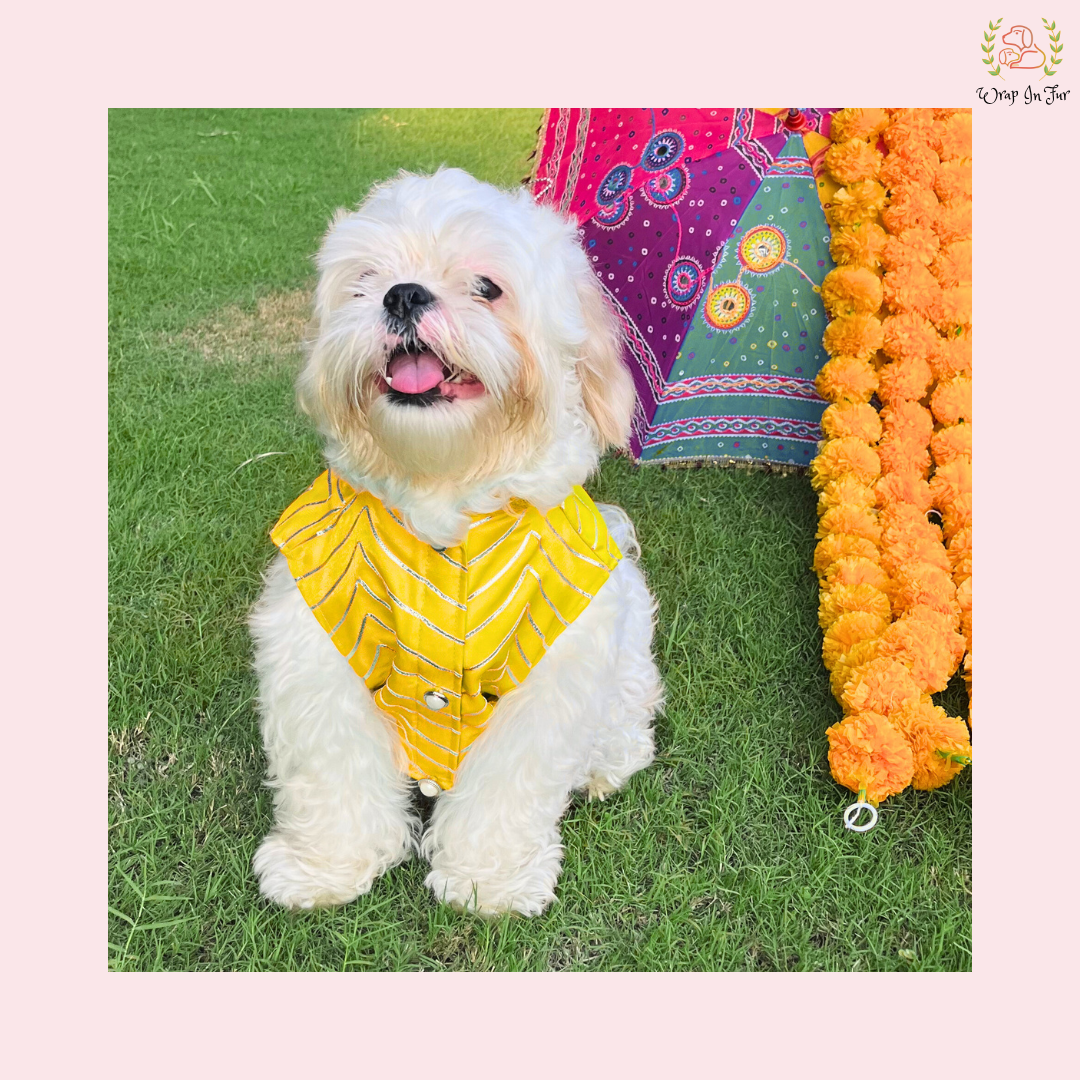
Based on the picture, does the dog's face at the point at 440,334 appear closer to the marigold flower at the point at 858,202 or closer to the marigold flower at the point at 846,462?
the marigold flower at the point at 846,462

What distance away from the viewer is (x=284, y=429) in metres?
4.63

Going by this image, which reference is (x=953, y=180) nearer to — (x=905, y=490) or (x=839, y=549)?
(x=905, y=490)

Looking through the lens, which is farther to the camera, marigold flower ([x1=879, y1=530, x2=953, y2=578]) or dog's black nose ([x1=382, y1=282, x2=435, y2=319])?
→ marigold flower ([x1=879, y1=530, x2=953, y2=578])

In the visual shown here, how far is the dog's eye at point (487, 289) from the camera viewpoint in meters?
2.19

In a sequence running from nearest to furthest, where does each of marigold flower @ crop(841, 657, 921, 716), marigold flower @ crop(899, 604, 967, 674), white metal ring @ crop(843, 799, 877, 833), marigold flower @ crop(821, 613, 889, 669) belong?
white metal ring @ crop(843, 799, 877, 833)
marigold flower @ crop(841, 657, 921, 716)
marigold flower @ crop(899, 604, 967, 674)
marigold flower @ crop(821, 613, 889, 669)

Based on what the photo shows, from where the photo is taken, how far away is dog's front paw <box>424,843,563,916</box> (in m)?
2.57

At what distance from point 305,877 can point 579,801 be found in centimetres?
83

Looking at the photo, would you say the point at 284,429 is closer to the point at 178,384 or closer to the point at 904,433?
the point at 178,384

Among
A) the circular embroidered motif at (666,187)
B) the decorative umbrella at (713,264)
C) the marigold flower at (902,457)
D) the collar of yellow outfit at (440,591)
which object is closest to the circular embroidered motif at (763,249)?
the decorative umbrella at (713,264)

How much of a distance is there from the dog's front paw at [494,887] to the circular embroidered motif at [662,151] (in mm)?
2865

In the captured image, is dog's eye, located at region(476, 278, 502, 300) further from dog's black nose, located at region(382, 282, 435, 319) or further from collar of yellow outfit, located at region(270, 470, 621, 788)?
collar of yellow outfit, located at region(270, 470, 621, 788)

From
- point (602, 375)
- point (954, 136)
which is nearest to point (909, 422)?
point (954, 136)

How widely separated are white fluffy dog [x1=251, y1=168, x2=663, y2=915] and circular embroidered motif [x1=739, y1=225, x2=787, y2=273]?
1763mm

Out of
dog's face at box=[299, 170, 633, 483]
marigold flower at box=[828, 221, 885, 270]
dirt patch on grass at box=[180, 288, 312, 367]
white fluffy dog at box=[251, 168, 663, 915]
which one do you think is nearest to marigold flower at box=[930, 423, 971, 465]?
marigold flower at box=[828, 221, 885, 270]
